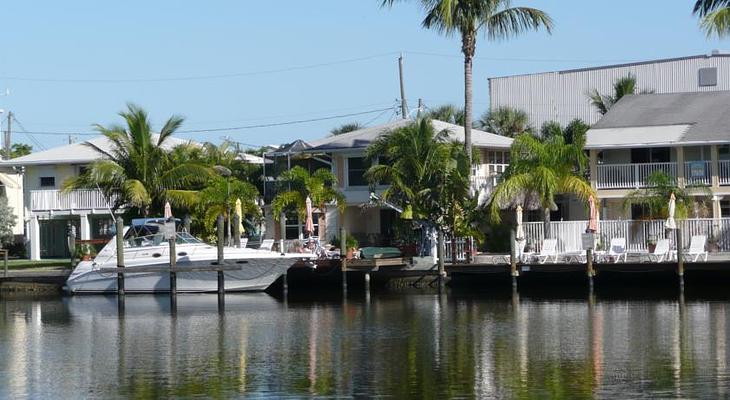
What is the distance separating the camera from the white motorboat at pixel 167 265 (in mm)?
51031

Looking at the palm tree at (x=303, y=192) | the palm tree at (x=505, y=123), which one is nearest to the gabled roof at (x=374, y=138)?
the palm tree at (x=303, y=192)

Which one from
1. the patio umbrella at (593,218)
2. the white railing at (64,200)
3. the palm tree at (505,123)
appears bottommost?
the patio umbrella at (593,218)

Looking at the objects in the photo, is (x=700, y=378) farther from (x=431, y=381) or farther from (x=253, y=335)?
(x=253, y=335)

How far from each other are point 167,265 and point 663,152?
2218cm

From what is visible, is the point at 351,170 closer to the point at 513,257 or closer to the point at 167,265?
the point at 167,265

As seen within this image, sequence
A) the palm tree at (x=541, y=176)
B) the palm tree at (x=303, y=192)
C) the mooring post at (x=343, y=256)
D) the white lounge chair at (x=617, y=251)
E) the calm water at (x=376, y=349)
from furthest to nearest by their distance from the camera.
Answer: the palm tree at (x=303, y=192) → the palm tree at (x=541, y=176) → the mooring post at (x=343, y=256) → the white lounge chair at (x=617, y=251) → the calm water at (x=376, y=349)

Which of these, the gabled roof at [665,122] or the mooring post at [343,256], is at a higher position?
the gabled roof at [665,122]

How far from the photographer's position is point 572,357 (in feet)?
106

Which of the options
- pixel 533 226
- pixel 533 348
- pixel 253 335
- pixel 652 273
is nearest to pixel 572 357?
pixel 533 348

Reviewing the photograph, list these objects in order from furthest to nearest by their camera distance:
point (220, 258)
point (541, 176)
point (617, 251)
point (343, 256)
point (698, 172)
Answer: point (698, 172) < point (541, 176) < point (343, 256) < point (220, 258) < point (617, 251)

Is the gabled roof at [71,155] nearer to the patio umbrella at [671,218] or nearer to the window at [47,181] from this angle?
the window at [47,181]

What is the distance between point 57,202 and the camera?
2635 inches

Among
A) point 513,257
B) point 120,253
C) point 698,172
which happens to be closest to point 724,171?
point 698,172

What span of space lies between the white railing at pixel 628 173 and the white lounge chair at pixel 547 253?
27.0ft
